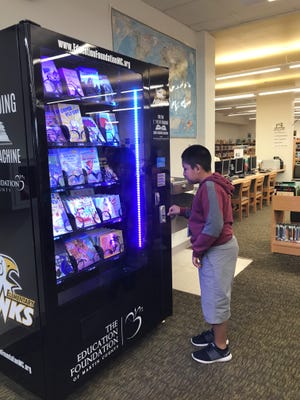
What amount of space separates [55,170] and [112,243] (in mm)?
739

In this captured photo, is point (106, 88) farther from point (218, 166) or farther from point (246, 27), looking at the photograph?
point (218, 166)

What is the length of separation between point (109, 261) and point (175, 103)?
2694 millimetres

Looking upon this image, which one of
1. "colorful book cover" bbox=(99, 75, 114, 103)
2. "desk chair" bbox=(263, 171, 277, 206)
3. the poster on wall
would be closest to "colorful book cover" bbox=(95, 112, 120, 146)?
"colorful book cover" bbox=(99, 75, 114, 103)

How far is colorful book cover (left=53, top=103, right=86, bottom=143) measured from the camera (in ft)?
6.48

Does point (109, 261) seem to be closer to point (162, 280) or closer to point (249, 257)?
point (162, 280)

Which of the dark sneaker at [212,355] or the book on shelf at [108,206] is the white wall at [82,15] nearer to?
the book on shelf at [108,206]

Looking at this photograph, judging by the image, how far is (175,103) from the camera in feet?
14.1

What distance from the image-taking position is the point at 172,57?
4180 millimetres

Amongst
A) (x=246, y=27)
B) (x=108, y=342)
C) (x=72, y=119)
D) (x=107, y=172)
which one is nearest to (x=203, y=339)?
(x=108, y=342)

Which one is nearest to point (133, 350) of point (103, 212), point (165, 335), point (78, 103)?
point (165, 335)

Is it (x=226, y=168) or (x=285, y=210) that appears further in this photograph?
(x=226, y=168)

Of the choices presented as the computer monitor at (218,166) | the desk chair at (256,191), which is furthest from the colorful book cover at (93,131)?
the desk chair at (256,191)

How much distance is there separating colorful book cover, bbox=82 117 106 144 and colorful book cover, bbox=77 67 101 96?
0.18 metres

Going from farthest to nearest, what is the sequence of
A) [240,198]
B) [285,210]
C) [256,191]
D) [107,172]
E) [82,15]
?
[256,191], [240,198], [285,210], [82,15], [107,172]
